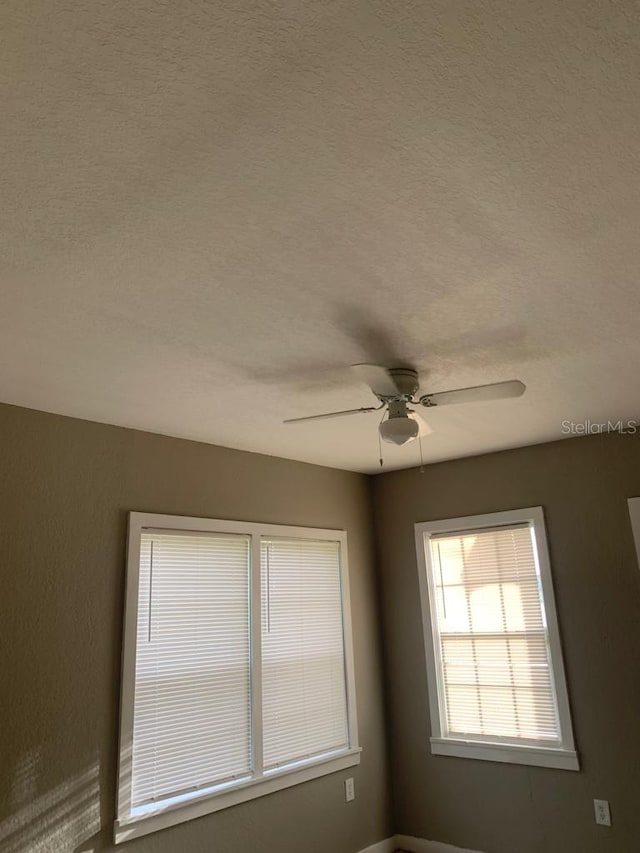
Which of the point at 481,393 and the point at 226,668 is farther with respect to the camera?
the point at 226,668

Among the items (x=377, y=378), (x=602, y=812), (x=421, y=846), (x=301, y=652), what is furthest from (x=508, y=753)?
(x=377, y=378)

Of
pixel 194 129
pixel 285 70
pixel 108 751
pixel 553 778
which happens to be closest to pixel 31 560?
pixel 108 751

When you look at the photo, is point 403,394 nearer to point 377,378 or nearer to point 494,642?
point 377,378

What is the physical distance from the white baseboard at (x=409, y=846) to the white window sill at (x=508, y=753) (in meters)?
0.57

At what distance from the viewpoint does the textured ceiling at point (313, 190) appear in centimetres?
119

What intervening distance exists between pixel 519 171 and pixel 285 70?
25.7 inches

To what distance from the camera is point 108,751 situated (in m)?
3.15

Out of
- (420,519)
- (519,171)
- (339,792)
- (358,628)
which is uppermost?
(519,171)

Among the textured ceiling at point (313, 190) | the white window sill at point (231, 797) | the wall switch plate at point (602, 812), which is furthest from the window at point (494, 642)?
the textured ceiling at point (313, 190)

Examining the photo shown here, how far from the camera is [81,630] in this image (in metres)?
3.18

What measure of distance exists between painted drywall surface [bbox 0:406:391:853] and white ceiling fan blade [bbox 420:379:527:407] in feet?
5.93

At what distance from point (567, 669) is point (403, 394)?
2.42 metres

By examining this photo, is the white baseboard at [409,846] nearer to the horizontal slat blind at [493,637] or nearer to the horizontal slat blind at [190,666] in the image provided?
the horizontal slat blind at [493,637]

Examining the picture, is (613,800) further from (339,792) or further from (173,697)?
(173,697)
